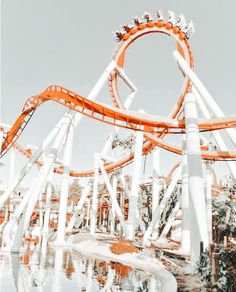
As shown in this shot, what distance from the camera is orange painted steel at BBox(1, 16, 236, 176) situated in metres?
10.9

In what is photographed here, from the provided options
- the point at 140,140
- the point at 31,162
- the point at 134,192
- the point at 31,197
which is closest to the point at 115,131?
the point at 140,140

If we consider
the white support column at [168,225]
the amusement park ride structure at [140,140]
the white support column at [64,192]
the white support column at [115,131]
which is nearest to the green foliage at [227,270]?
the amusement park ride structure at [140,140]

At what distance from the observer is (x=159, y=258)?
9.34 metres

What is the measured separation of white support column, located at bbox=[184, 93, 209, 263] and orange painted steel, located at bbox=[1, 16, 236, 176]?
158cm

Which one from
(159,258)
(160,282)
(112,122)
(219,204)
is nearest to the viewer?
(160,282)

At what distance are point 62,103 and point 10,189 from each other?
387 centimetres

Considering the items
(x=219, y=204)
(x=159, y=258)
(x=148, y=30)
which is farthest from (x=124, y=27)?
(x=159, y=258)

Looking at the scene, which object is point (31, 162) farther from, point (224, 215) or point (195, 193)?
point (224, 215)

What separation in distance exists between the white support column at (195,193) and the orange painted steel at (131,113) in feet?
5.18

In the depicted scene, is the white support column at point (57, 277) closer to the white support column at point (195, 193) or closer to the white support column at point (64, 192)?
the white support column at point (195, 193)

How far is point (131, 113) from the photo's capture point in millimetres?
11000

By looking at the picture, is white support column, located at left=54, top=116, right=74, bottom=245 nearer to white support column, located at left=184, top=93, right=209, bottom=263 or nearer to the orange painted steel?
the orange painted steel

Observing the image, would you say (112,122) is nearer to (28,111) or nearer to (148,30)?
(28,111)

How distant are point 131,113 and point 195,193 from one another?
3995 mm
